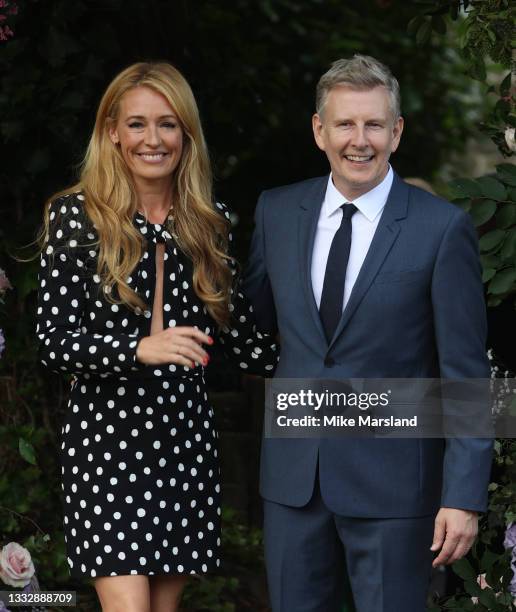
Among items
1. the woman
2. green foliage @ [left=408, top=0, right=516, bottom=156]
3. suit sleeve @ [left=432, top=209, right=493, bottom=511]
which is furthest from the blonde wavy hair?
green foliage @ [left=408, top=0, right=516, bottom=156]

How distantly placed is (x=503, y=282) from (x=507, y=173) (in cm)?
35

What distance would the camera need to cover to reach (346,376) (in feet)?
10.6

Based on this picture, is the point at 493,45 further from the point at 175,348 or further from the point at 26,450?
the point at 26,450

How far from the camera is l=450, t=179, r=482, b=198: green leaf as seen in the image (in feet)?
13.1

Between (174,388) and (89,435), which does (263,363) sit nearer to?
(174,388)

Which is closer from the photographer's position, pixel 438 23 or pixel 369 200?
pixel 369 200

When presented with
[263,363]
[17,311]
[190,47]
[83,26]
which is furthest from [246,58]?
[263,363]

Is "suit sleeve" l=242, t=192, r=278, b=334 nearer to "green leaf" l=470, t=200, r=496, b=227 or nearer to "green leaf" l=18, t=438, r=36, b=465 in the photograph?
"green leaf" l=470, t=200, r=496, b=227

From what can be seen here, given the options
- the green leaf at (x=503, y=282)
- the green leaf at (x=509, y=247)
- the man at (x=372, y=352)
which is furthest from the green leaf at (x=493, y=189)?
the man at (x=372, y=352)

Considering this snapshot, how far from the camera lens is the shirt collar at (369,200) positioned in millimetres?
3318

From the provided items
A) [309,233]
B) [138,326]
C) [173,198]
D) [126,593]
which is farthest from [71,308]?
[126,593]

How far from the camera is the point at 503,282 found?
3.98m

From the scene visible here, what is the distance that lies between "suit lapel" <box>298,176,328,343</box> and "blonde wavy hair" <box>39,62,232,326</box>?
0.28 meters

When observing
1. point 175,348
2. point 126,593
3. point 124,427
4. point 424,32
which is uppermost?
point 424,32
